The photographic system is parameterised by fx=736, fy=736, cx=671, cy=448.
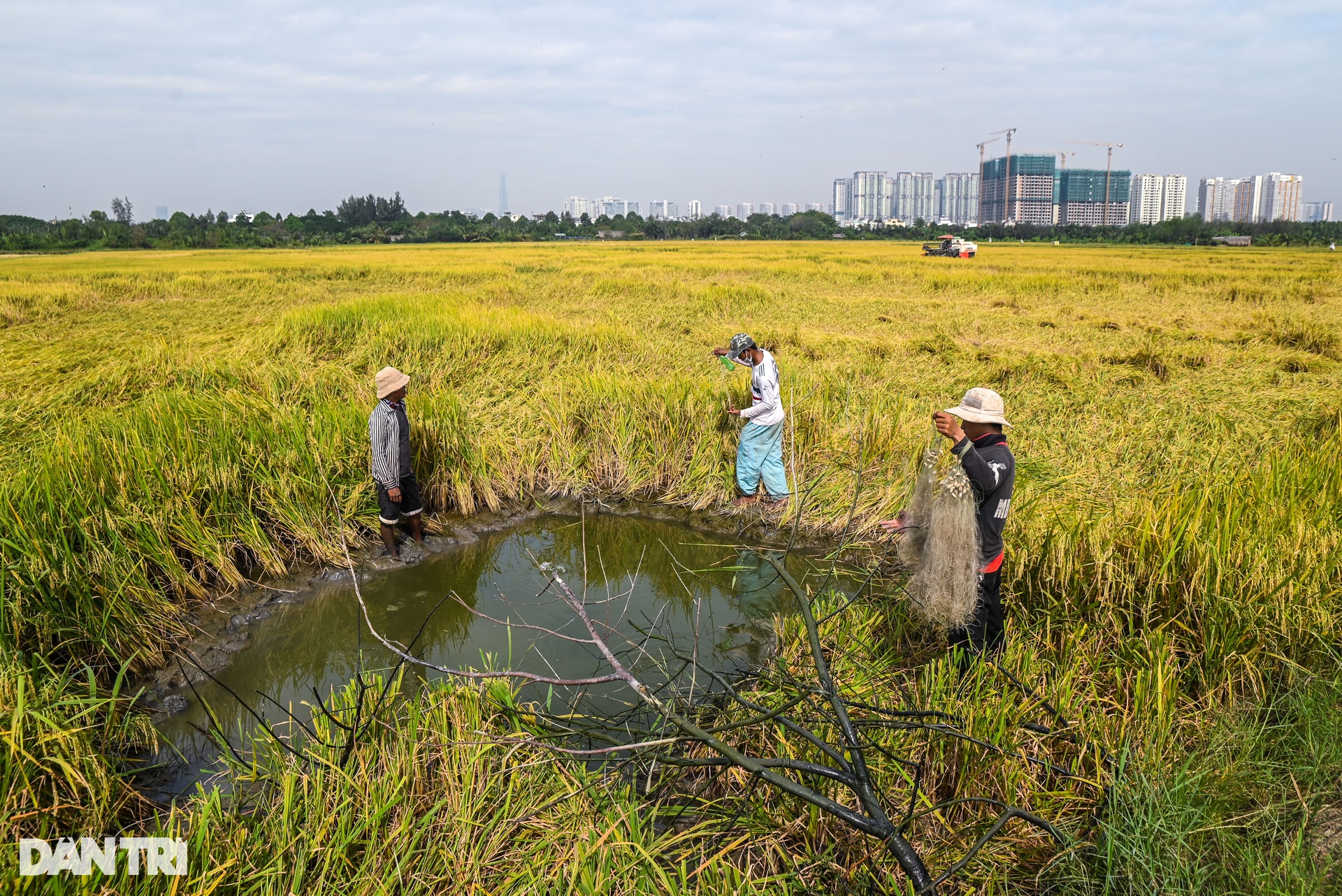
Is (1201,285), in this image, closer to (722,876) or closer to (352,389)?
(352,389)

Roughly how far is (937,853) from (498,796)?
4.57 ft

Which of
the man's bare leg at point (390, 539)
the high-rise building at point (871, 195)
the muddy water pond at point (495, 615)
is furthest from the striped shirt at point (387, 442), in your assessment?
the high-rise building at point (871, 195)

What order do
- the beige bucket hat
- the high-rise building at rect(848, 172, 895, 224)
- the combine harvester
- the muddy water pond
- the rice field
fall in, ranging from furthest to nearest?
the high-rise building at rect(848, 172, 895, 224)
the combine harvester
the beige bucket hat
the muddy water pond
the rice field

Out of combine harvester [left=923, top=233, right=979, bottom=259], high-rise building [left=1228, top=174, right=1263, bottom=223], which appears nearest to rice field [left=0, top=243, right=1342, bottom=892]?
combine harvester [left=923, top=233, right=979, bottom=259]

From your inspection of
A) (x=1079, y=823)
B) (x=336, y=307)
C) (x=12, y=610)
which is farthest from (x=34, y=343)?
(x=1079, y=823)

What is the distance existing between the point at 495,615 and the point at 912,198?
711ft

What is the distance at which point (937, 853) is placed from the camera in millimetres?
2260

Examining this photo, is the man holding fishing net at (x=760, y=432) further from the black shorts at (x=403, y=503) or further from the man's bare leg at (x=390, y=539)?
the man's bare leg at (x=390, y=539)

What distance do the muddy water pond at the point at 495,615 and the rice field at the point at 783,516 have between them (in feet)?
1.12

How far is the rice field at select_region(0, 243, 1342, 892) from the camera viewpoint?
2.18 meters

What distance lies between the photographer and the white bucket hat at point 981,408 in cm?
280

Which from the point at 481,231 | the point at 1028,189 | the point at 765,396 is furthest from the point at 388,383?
the point at 1028,189

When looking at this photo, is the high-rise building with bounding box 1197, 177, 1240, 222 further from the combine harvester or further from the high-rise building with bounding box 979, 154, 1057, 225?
the combine harvester

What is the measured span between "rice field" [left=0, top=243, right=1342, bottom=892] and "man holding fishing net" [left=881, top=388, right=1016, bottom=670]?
0.69 feet
